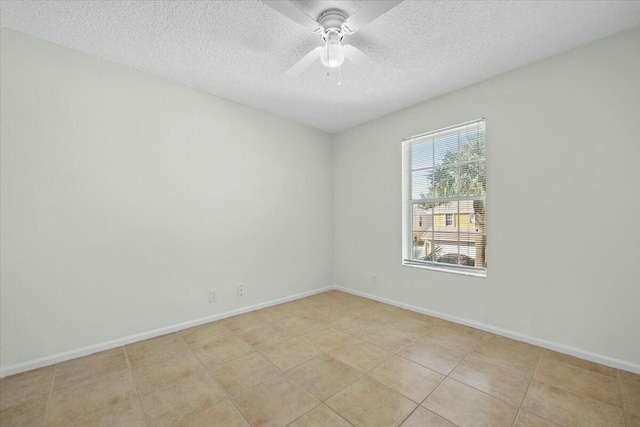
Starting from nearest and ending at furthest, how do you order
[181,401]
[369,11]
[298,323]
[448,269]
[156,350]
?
[369,11], [181,401], [156,350], [298,323], [448,269]

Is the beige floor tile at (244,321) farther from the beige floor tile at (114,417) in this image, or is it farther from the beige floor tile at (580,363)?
the beige floor tile at (580,363)

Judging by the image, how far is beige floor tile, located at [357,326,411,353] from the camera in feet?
7.75

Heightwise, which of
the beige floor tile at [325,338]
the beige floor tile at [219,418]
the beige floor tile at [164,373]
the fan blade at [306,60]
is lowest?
the beige floor tile at [164,373]

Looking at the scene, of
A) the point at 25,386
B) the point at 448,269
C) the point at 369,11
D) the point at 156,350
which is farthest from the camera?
the point at 448,269

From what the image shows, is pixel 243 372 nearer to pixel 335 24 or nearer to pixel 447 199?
pixel 335 24

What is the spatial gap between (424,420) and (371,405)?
12.0 inches

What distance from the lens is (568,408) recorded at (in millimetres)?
1576

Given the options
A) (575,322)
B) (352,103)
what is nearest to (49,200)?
(352,103)

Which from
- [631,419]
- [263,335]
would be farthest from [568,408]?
[263,335]

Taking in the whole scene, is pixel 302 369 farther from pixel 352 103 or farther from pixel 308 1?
pixel 352 103

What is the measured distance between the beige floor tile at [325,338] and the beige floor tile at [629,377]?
2009mm

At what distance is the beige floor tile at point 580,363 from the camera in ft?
6.37

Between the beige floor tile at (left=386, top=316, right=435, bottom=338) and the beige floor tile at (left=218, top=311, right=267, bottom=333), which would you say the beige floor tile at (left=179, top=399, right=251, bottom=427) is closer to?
the beige floor tile at (left=218, top=311, right=267, bottom=333)

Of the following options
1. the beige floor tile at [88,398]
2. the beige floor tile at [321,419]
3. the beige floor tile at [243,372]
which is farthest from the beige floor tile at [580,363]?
the beige floor tile at [88,398]
